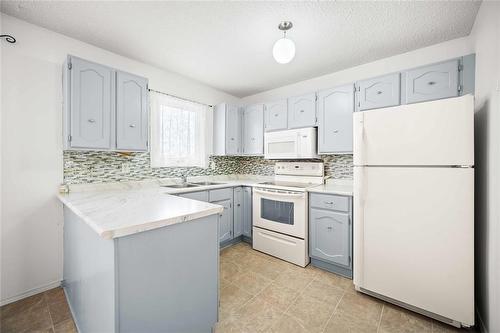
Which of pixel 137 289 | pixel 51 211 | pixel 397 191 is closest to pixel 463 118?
pixel 397 191

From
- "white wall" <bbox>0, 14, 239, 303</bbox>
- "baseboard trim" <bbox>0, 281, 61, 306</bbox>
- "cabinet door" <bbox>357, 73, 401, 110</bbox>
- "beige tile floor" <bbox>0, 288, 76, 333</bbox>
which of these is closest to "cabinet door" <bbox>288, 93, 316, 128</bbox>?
"cabinet door" <bbox>357, 73, 401, 110</bbox>

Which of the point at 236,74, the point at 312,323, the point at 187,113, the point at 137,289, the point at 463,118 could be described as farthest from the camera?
the point at 187,113

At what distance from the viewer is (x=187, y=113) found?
3109 mm

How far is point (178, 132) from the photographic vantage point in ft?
9.86

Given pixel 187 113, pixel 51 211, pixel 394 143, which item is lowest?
pixel 51 211

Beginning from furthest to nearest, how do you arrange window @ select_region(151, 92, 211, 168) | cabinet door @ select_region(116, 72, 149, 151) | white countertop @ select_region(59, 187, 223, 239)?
window @ select_region(151, 92, 211, 168), cabinet door @ select_region(116, 72, 149, 151), white countertop @ select_region(59, 187, 223, 239)

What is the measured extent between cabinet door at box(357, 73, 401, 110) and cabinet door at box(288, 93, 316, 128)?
558 millimetres

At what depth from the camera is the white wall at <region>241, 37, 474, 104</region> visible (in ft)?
6.86

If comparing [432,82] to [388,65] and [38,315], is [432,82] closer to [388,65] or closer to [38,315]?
[388,65]

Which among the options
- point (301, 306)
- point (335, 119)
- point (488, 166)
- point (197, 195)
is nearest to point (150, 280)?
point (301, 306)

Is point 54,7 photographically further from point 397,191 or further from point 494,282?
point 494,282

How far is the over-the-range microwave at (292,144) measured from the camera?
269 cm

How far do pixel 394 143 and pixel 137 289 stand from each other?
1985mm

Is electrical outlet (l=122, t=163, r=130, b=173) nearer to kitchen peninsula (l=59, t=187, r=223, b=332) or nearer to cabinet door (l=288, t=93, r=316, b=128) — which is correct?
kitchen peninsula (l=59, t=187, r=223, b=332)
